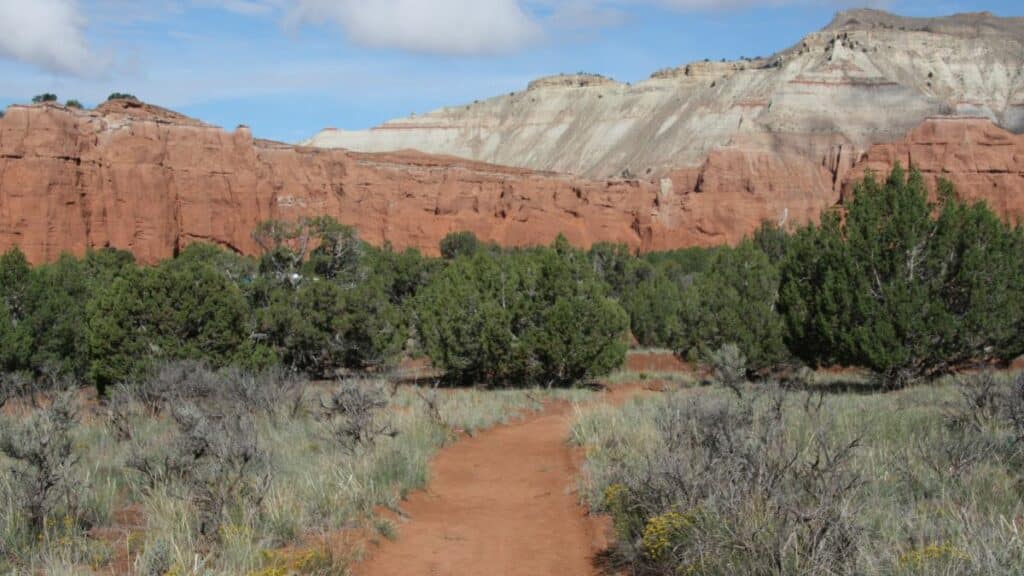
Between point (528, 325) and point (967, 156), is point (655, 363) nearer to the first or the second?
point (528, 325)

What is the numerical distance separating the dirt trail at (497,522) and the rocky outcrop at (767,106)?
80.0m

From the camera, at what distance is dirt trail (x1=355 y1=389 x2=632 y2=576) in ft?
21.3

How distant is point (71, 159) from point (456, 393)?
1966 inches

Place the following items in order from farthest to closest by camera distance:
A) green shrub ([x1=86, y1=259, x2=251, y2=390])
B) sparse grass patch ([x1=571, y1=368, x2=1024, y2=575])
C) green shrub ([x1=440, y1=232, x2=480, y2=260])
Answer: green shrub ([x1=440, y1=232, x2=480, y2=260])
green shrub ([x1=86, y1=259, x2=251, y2=390])
sparse grass patch ([x1=571, y1=368, x2=1024, y2=575])

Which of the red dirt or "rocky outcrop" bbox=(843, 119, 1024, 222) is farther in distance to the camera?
"rocky outcrop" bbox=(843, 119, 1024, 222)

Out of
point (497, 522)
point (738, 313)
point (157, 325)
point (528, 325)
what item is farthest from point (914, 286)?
point (157, 325)

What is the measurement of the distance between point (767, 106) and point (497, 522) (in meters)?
91.3

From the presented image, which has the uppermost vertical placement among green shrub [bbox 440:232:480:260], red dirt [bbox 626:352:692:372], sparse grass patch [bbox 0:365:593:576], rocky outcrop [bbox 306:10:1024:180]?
rocky outcrop [bbox 306:10:1024:180]

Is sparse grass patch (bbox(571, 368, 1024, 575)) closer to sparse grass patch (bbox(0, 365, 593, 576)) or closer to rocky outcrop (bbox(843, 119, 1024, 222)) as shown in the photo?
sparse grass patch (bbox(0, 365, 593, 576))

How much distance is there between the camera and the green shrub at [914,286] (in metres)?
16.9

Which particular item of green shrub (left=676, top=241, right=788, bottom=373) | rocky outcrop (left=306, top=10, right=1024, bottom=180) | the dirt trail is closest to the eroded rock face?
rocky outcrop (left=306, top=10, right=1024, bottom=180)

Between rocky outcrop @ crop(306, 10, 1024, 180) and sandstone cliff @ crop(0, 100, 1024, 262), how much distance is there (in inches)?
207

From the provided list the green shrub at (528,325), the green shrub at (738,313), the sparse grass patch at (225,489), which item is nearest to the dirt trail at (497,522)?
the sparse grass patch at (225,489)

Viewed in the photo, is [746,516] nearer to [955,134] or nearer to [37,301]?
[37,301]
